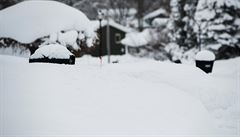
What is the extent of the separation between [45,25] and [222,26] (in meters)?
14.7

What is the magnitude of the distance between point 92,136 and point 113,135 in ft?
1.34

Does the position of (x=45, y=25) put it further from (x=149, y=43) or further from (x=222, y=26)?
(x=149, y=43)

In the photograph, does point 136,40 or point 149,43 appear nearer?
point 149,43

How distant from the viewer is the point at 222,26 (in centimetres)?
2572

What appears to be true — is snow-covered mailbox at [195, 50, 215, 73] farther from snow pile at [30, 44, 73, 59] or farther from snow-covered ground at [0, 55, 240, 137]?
snow pile at [30, 44, 73, 59]

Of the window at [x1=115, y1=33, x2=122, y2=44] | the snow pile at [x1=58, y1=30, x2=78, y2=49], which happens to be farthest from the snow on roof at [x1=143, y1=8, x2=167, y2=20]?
the snow pile at [x1=58, y1=30, x2=78, y2=49]

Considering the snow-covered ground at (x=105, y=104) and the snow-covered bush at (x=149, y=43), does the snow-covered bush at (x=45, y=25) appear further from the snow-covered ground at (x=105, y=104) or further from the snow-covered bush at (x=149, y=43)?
the snow-covered bush at (x=149, y=43)

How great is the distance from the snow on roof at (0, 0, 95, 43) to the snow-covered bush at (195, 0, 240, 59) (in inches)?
467

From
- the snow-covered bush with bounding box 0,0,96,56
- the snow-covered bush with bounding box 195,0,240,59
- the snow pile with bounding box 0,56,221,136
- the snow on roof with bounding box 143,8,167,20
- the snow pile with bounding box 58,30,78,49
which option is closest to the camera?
the snow pile with bounding box 0,56,221,136

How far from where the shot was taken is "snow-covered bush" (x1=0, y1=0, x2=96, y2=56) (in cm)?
1719

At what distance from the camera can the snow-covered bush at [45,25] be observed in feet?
56.4

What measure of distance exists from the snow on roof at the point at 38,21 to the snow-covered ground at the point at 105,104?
8.94 meters

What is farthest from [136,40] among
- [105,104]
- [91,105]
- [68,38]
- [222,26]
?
[91,105]

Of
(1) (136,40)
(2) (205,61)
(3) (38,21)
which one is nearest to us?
(2) (205,61)
